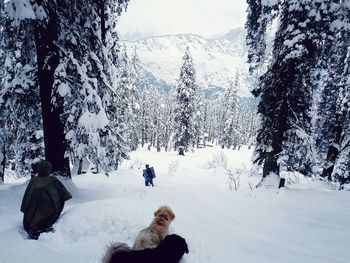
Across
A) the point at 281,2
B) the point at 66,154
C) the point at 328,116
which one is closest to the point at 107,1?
the point at 66,154

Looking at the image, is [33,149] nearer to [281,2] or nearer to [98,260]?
[98,260]

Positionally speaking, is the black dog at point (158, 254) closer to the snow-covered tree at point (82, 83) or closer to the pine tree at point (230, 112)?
the snow-covered tree at point (82, 83)

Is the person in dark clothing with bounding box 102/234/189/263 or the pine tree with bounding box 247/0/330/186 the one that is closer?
the person in dark clothing with bounding box 102/234/189/263

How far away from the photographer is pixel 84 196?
9.27m

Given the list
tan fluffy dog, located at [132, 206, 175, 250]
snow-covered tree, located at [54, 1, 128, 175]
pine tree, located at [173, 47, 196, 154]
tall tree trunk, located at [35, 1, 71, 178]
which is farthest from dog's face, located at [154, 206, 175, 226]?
pine tree, located at [173, 47, 196, 154]

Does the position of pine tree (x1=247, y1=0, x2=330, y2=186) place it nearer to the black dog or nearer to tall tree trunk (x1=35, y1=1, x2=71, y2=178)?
tall tree trunk (x1=35, y1=1, x2=71, y2=178)

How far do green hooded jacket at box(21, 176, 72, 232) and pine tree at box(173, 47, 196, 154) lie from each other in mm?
39210

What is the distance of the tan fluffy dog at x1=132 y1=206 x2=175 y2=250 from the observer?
4.94 metres

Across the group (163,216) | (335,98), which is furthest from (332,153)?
(163,216)

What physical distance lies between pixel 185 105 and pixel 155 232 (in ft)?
135

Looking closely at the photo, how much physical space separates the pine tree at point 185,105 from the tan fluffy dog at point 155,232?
39.6 meters

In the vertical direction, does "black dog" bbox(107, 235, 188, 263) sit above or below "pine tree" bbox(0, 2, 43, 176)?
below

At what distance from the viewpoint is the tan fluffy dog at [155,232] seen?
4.94 m

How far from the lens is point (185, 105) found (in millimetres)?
46062
